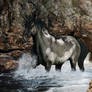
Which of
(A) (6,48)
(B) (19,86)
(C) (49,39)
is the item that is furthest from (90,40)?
(B) (19,86)

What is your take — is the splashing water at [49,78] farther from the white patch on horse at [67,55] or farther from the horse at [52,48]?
the white patch on horse at [67,55]

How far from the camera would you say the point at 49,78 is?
7.54 metres

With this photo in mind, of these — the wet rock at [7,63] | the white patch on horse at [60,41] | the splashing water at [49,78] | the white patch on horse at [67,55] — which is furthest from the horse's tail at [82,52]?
the wet rock at [7,63]

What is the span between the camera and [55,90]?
17.8 ft

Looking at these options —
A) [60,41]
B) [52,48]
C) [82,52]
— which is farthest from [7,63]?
[82,52]

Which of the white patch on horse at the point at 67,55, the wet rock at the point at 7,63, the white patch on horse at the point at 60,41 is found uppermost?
the white patch on horse at the point at 60,41

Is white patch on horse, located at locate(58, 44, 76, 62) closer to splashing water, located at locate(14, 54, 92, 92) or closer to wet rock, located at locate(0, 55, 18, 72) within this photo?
splashing water, located at locate(14, 54, 92, 92)

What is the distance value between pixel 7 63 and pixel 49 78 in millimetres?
2793

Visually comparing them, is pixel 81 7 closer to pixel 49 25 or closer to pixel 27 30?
pixel 49 25

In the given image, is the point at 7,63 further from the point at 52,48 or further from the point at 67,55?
the point at 67,55

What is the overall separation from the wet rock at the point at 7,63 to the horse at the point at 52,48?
1.55 m

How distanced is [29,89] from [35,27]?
352 cm

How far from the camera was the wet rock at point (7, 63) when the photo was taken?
32.1ft

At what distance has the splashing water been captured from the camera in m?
5.70
